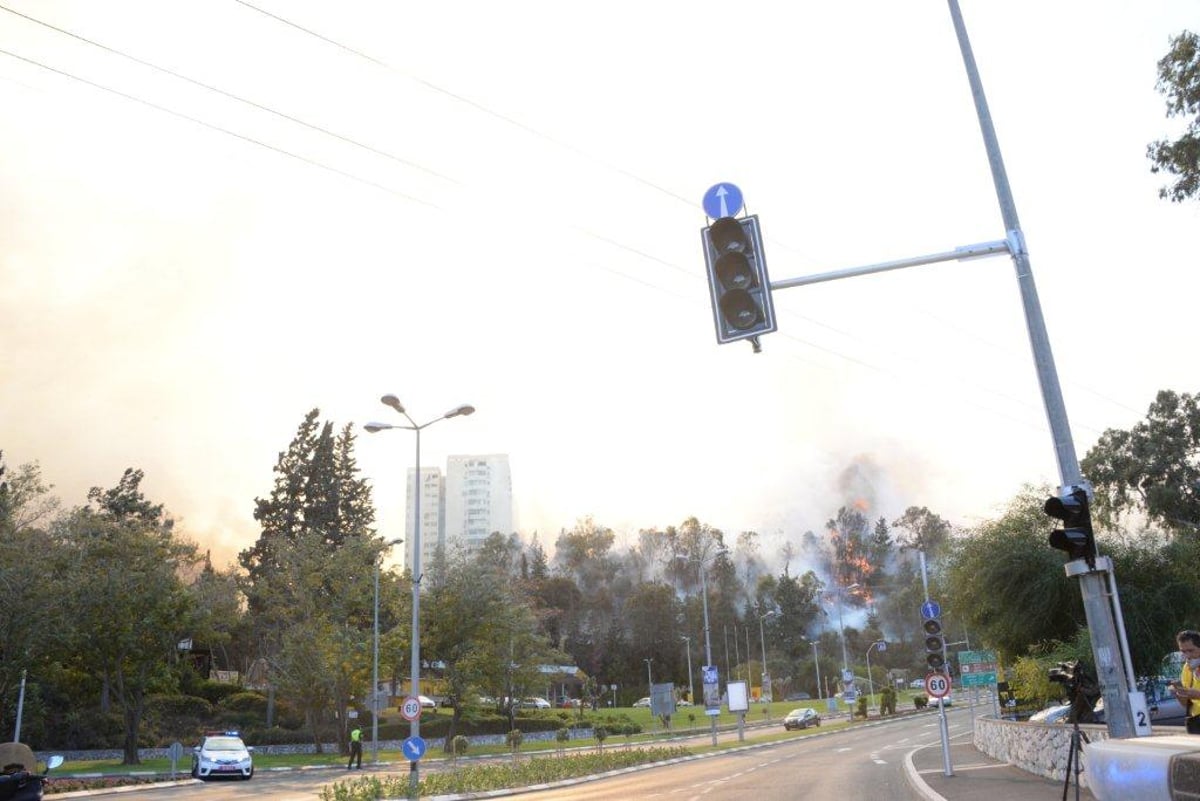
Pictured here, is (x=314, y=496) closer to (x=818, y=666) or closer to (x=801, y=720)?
(x=801, y=720)

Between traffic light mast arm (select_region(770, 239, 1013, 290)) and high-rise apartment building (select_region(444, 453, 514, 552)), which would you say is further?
high-rise apartment building (select_region(444, 453, 514, 552))

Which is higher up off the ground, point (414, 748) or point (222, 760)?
point (414, 748)

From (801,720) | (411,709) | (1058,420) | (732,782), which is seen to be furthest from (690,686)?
(1058,420)

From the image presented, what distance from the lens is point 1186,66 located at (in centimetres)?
1541

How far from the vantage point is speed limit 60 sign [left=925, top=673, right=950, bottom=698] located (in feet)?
64.4

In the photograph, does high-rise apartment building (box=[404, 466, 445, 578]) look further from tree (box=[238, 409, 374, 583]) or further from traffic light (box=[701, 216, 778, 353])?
traffic light (box=[701, 216, 778, 353])

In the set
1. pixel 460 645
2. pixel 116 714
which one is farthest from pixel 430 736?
pixel 116 714

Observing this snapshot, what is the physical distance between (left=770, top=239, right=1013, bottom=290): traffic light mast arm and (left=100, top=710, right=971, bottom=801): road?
11.1 metres

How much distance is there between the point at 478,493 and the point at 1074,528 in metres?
180

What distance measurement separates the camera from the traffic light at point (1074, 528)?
25.3ft

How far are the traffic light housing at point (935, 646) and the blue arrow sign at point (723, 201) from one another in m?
14.3

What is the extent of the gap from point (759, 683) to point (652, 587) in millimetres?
16001

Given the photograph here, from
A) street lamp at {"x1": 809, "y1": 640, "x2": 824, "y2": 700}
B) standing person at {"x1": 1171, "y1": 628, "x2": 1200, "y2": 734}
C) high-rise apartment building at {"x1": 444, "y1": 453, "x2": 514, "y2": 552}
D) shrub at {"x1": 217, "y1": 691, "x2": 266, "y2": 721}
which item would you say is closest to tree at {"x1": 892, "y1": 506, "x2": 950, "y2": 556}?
street lamp at {"x1": 809, "y1": 640, "x2": 824, "y2": 700}

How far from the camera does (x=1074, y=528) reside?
25.5 ft
